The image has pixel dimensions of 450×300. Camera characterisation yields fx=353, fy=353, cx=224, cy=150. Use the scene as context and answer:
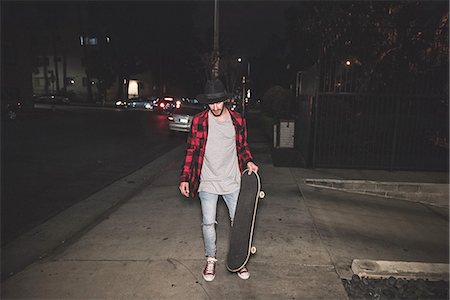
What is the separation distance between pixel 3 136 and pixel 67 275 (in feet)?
44.7

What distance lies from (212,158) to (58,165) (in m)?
7.11

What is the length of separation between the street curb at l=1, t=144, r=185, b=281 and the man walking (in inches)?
82.0

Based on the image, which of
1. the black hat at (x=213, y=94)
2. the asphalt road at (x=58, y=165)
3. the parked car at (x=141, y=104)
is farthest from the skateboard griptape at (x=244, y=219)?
the parked car at (x=141, y=104)

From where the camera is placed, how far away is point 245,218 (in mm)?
3449

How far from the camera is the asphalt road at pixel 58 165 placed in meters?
5.73

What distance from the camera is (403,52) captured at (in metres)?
7.23

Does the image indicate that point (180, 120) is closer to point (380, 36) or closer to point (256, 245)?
point (380, 36)

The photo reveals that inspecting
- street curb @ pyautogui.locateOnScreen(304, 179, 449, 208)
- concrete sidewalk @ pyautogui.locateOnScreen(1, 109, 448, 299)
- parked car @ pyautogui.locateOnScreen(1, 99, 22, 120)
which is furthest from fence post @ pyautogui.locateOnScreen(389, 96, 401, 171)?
parked car @ pyautogui.locateOnScreen(1, 99, 22, 120)

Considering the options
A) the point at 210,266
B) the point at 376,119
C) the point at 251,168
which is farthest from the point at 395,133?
the point at 210,266

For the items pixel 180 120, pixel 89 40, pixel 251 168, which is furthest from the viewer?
pixel 89 40

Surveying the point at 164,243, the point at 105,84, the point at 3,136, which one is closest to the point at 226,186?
the point at 164,243

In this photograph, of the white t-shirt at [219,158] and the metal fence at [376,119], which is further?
the metal fence at [376,119]

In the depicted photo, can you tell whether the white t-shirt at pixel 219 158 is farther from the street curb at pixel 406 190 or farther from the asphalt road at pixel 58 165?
the street curb at pixel 406 190

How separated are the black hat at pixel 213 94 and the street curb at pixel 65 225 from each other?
266cm
